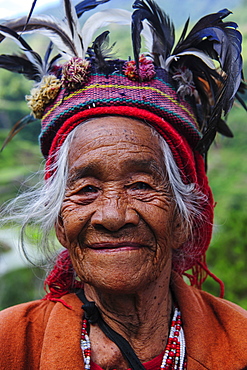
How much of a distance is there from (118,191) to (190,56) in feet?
3.05

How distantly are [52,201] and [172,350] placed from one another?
1.00m

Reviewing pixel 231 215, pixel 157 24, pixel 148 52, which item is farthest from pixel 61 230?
pixel 231 215

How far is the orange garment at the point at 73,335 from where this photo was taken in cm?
177

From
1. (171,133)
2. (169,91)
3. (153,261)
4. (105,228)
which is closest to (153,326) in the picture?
(153,261)

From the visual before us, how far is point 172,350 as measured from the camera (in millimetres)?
1925

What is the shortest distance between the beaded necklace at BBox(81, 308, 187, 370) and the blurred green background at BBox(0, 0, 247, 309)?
603 millimetres

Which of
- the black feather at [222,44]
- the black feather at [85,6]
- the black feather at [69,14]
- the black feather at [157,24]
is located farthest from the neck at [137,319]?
the black feather at [85,6]

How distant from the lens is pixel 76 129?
2010 millimetres

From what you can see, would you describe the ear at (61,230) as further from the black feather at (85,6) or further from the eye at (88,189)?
the black feather at (85,6)

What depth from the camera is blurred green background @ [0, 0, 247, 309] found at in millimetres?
3719

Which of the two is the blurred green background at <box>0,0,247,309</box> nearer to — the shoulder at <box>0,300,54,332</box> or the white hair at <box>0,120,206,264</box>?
the white hair at <box>0,120,206,264</box>

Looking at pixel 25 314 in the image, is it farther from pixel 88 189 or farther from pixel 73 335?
pixel 88 189

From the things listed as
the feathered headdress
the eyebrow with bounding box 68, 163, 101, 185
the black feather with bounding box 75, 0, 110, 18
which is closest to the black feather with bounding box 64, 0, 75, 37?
the feathered headdress

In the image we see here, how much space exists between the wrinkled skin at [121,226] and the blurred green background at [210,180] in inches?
20.6
